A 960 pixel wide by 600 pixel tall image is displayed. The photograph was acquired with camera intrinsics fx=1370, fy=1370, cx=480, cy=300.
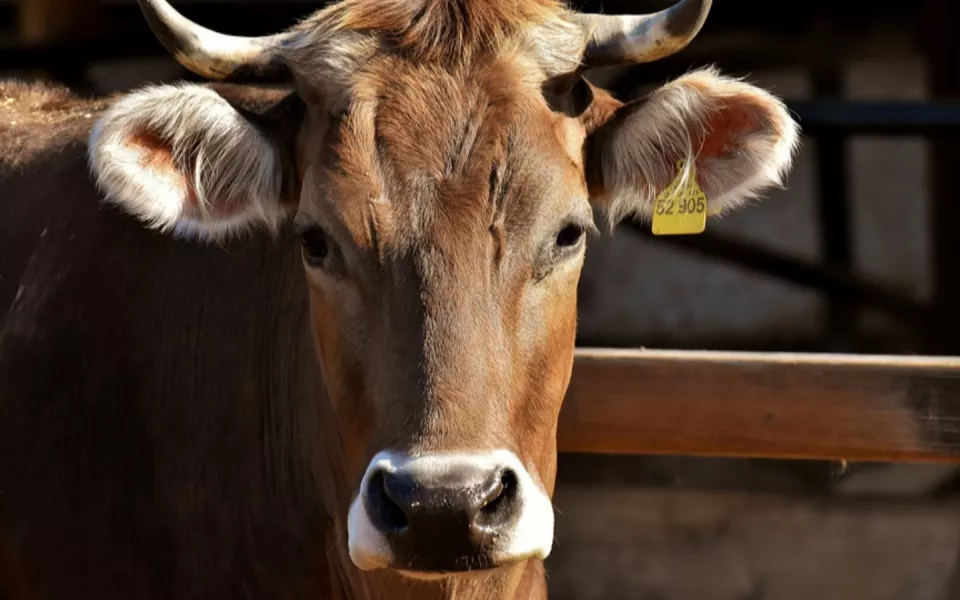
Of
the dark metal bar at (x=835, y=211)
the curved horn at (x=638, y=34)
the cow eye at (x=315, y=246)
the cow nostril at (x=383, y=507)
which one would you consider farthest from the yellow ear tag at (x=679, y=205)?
the dark metal bar at (x=835, y=211)

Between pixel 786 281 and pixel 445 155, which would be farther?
pixel 786 281

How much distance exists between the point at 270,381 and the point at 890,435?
1.57 m

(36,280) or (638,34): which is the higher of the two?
(638,34)

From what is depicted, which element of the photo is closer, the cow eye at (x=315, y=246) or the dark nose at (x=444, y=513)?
the dark nose at (x=444, y=513)

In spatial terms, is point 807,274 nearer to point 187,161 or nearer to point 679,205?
point 679,205

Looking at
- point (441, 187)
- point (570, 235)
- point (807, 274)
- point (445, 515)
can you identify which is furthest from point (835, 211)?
point (445, 515)

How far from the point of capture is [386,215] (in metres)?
2.79

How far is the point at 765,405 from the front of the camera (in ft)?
11.6

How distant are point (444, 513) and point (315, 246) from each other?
0.75m

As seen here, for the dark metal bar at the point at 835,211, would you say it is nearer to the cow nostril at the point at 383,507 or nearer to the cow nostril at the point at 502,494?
the cow nostril at the point at 502,494

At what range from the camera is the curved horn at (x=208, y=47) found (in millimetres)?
2986

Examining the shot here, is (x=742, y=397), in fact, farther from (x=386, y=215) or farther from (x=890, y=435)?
(x=386, y=215)

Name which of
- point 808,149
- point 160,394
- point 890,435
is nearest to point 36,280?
point 160,394

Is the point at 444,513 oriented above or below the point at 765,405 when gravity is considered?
above
